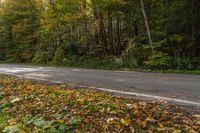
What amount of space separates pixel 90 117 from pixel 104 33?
18337 mm

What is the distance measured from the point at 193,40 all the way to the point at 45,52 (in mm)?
15983

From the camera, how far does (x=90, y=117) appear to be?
5.27m

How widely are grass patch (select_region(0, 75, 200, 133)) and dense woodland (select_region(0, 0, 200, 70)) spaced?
30.4 ft

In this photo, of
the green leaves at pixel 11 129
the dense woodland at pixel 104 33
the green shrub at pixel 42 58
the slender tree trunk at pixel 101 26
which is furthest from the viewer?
the green shrub at pixel 42 58

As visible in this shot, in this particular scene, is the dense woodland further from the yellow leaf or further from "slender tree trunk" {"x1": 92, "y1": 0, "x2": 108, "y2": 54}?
the yellow leaf

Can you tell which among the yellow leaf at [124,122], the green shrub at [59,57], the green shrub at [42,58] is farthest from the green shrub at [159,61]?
the green shrub at [42,58]

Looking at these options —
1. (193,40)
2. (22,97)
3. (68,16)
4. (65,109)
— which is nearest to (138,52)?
(193,40)

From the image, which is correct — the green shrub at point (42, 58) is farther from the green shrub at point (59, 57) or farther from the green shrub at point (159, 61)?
the green shrub at point (159, 61)

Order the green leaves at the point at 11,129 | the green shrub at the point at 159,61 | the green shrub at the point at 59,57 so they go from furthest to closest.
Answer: the green shrub at the point at 59,57 → the green shrub at the point at 159,61 → the green leaves at the point at 11,129

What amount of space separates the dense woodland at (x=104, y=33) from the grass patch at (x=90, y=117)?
926 cm

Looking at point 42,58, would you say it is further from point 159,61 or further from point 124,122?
point 124,122

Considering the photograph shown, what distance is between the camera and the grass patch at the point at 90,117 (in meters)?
4.64

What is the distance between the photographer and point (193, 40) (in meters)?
→ 15.4

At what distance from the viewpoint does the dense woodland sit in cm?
1581
